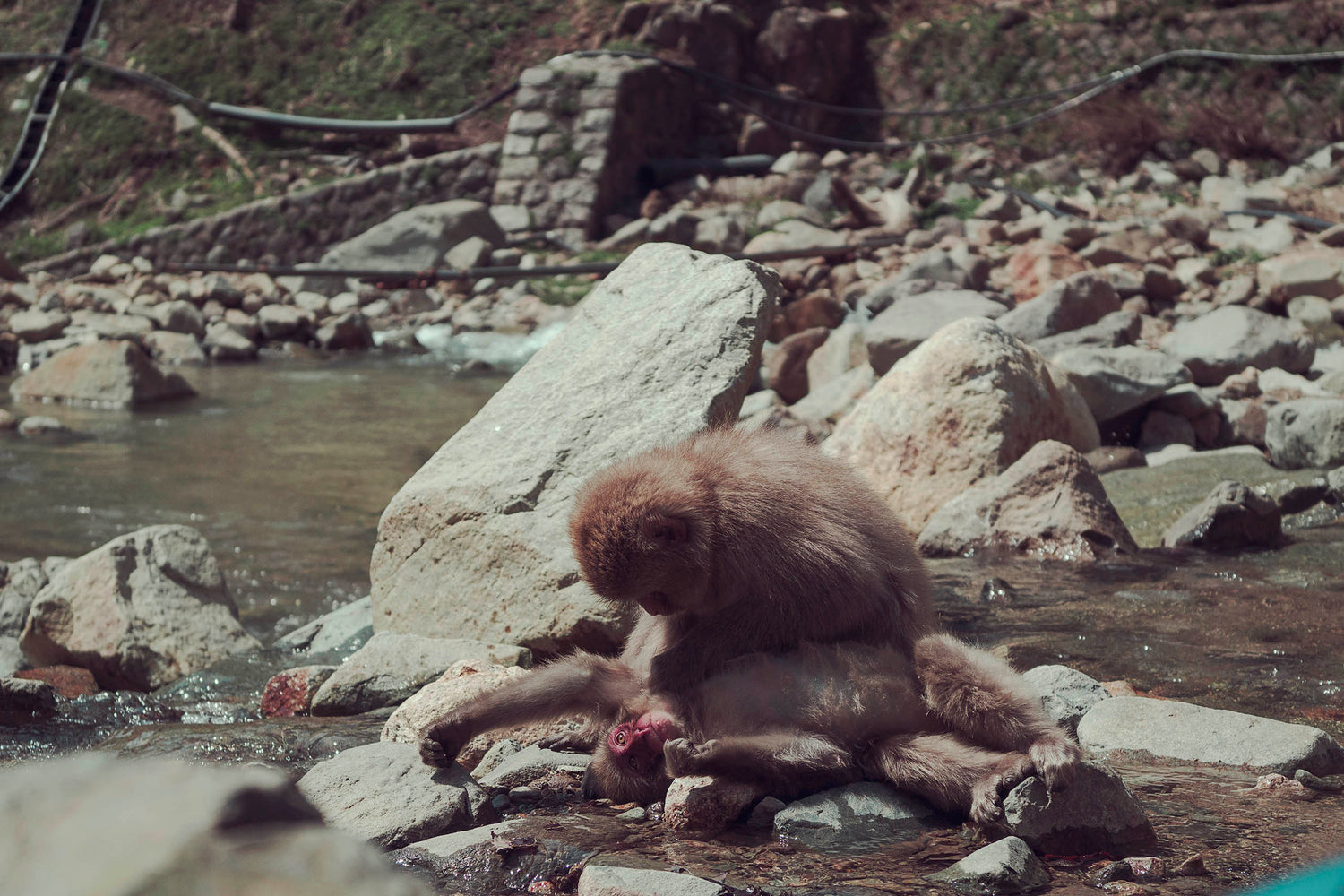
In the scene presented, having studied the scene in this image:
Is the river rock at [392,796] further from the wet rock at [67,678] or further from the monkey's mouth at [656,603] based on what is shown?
the wet rock at [67,678]

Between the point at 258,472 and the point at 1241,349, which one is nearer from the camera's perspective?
the point at 1241,349

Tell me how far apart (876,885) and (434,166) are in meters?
18.3

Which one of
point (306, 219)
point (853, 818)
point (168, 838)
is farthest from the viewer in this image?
point (306, 219)

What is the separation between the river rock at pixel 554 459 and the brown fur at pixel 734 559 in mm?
1207

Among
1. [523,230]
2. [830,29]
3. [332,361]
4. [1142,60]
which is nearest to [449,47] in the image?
[523,230]

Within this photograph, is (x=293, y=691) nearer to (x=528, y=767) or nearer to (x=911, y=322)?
(x=528, y=767)

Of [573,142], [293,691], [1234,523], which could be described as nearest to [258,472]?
[293,691]

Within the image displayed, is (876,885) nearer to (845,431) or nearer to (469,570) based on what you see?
(469,570)

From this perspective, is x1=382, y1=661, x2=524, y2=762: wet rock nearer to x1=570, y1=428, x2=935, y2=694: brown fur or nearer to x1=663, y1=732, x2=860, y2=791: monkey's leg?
x1=570, y1=428, x2=935, y2=694: brown fur

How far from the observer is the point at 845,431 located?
21.6ft

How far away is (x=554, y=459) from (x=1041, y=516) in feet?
8.00

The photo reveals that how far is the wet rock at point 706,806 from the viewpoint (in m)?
2.70

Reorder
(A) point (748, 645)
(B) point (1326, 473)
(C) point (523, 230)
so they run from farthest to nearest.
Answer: (C) point (523, 230), (B) point (1326, 473), (A) point (748, 645)

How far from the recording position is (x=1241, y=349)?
887cm
